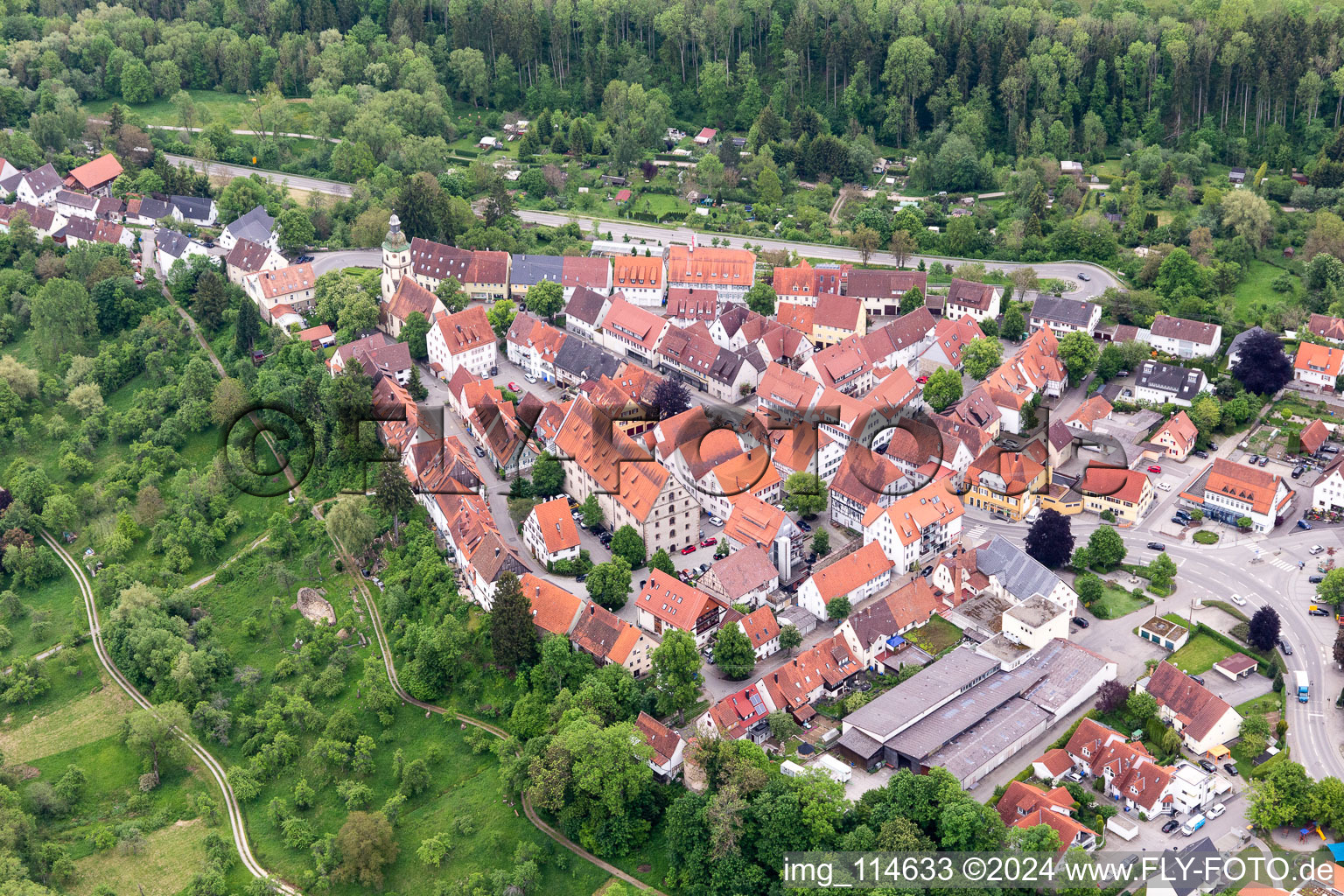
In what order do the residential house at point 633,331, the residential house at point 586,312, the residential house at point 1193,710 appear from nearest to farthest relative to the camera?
the residential house at point 1193,710 < the residential house at point 633,331 < the residential house at point 586,312

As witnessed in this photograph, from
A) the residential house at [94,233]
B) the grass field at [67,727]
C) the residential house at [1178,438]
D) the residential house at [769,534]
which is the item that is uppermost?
the residential house at [94,233]

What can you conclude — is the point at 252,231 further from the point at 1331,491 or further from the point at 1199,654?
the point at 1331,491

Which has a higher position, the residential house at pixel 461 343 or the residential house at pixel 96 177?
the residential house at pixel 96 177

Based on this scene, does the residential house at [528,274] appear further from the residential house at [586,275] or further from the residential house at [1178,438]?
the residential house at [1178,438]

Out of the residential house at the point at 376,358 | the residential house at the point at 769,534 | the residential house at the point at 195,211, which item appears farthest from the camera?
the residential house at the point at 195,211

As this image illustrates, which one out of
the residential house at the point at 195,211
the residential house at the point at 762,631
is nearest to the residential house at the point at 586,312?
the residential house at the point at 762,631

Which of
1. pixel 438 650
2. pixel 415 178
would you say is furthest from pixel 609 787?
pixel 415 178

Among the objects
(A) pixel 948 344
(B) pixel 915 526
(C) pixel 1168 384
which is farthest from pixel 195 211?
(C) pixel 1168 384

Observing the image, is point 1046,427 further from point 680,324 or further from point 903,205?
point 903,205
